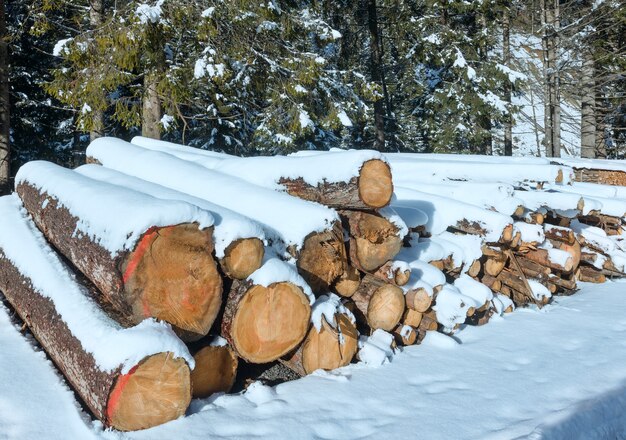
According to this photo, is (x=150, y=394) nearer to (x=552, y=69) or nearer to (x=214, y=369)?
(x=214, y=369)

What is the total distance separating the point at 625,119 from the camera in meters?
17.0

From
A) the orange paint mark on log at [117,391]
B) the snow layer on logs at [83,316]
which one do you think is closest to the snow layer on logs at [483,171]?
the snow layer on logs at [83,316]

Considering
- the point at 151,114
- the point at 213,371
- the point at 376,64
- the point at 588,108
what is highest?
the point at 376,64

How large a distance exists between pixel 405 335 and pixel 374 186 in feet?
3.99

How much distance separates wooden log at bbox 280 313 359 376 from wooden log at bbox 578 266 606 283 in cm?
408

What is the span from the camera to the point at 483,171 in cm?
616

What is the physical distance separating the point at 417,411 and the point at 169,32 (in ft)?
25.4

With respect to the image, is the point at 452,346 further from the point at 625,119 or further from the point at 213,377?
the point at 625,119

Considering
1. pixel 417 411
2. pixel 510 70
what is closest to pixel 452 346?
pixel 417 411

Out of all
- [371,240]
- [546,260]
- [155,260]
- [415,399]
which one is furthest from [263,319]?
[546,260]

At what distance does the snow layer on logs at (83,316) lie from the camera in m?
2.69

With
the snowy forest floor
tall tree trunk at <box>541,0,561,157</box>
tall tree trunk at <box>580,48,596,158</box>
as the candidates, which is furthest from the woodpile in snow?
tall tree trunk at <box>541,0,561,157</box>

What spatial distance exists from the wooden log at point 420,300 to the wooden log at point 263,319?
3.72ft

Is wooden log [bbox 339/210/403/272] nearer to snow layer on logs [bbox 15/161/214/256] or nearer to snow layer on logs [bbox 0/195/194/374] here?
snow layer on logs [bbox 15/161/214/256]
